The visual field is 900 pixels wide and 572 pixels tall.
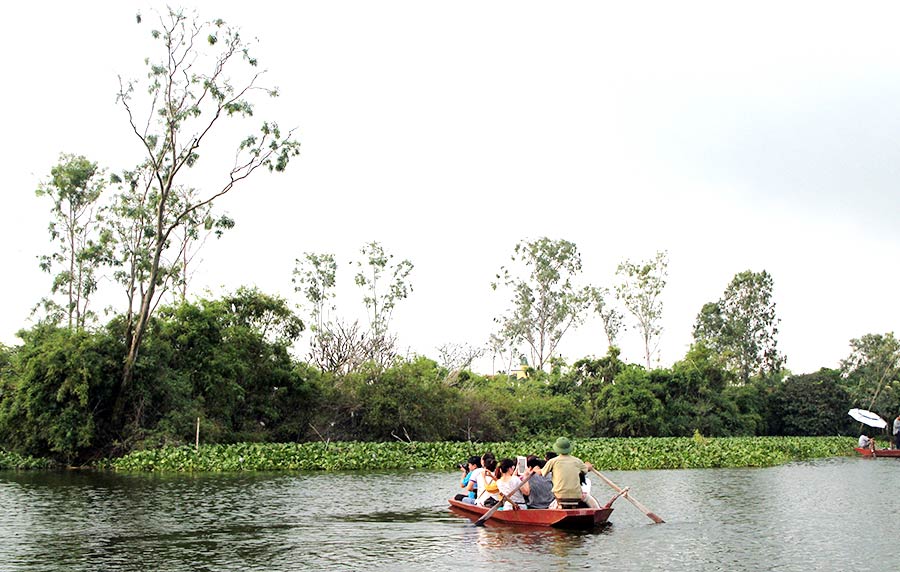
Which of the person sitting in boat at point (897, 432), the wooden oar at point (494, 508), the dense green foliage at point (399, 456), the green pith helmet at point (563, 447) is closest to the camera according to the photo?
the green pith helmet at point (563, 447)

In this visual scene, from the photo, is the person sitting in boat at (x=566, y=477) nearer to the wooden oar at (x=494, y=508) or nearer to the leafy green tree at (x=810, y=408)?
the wooden oar at (x=494, y=508)

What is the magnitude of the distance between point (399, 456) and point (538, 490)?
1513cm

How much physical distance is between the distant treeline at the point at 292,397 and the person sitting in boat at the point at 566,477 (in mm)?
18827

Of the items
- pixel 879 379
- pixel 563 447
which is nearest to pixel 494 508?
pixel 563 447

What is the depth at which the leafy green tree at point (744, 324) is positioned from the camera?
194 ft

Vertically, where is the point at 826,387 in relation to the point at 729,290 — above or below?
below

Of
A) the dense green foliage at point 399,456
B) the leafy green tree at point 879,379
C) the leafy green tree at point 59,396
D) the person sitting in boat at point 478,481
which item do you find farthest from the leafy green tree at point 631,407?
the person sitting in boat at point 478,481

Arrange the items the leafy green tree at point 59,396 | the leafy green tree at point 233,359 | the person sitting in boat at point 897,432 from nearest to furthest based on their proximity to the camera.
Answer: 1. the leafy green tree at point 59,396
2. the leafy green tree at point 233,359
3. the person sitting in boat at point 897,432

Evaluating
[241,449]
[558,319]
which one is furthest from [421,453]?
[558,319]

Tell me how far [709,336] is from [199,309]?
38523 mm

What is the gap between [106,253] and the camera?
3412 centimetres

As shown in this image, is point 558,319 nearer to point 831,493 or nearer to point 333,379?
point 333,379

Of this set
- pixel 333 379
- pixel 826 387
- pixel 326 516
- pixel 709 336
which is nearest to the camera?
pixel 326 516

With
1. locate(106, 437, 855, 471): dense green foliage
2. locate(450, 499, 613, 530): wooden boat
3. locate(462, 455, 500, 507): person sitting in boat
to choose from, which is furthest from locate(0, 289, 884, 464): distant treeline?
locate(450, 499, 613, 530): wooden boat
